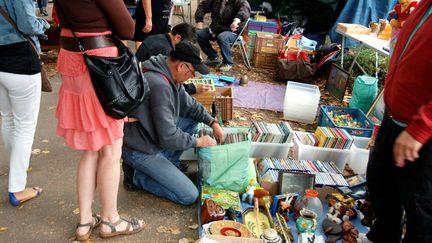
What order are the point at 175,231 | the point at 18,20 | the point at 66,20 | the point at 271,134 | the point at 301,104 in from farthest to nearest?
the point at 301,104 < the point at 271,134 < the point at 175,231 < the point at 18,20 < the point at 66,20

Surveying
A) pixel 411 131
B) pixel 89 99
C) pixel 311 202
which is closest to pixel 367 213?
pixel 311 202

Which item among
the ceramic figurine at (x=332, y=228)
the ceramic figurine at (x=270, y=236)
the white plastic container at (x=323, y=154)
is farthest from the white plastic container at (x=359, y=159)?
the ceramic figurine at (x=270, y=236)

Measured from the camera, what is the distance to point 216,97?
4484 mm

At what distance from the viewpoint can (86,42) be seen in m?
1.92

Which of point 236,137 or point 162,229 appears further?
point 236,137

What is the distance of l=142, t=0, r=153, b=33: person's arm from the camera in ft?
16.1

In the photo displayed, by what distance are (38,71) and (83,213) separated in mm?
1045

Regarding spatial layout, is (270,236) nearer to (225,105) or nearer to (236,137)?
(236,137)

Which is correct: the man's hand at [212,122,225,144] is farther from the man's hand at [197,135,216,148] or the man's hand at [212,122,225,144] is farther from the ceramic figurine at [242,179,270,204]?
the ceramic figurine at [242,179,270,204]

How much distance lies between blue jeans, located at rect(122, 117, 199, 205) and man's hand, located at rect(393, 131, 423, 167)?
1.73 m

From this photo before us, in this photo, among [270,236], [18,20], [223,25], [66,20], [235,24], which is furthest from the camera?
[223,25]

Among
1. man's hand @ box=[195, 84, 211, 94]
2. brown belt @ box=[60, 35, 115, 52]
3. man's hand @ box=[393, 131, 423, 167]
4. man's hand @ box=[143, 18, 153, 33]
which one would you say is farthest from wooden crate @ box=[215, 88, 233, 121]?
man's hand @ box=[393, 131, 423, 167]

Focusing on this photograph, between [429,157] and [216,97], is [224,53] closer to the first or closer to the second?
[216,97]

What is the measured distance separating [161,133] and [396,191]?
1.65 m
